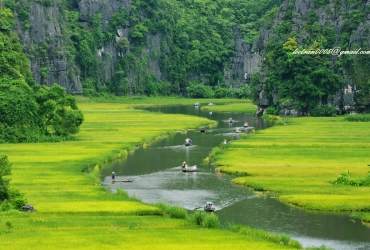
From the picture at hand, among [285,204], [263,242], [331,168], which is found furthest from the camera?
[331,168]

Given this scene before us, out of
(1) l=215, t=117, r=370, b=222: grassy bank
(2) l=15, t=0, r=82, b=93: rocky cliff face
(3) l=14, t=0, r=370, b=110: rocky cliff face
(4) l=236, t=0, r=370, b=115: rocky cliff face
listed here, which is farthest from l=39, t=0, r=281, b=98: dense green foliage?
(1) l=215, t=117, r=370, b=222: grassy bank

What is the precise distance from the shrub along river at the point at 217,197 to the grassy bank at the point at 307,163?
4.54 ft

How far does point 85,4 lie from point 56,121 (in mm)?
101763

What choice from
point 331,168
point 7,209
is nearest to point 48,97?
point 331,168

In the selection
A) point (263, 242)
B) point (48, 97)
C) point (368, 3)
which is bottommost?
point (263, 242)

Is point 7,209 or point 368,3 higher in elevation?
point 368,3

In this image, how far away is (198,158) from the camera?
6103 cm

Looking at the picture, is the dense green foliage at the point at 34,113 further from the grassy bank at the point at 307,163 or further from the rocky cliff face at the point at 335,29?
the rocky cliff face at the point at 335,29

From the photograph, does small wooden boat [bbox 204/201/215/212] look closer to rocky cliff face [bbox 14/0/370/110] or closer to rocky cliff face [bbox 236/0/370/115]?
rocky cliff face [bbox 236/0/370/115]

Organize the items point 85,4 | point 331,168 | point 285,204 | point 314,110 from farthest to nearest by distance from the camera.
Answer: point 85,4 < point 314,110 < point 331,168 < point 285,204

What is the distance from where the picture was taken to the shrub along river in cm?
3612

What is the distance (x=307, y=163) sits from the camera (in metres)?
56.3

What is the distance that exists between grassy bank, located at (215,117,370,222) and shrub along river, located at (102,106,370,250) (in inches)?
54.5

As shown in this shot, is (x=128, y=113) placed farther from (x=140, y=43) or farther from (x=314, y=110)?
(x=140, y=43)
